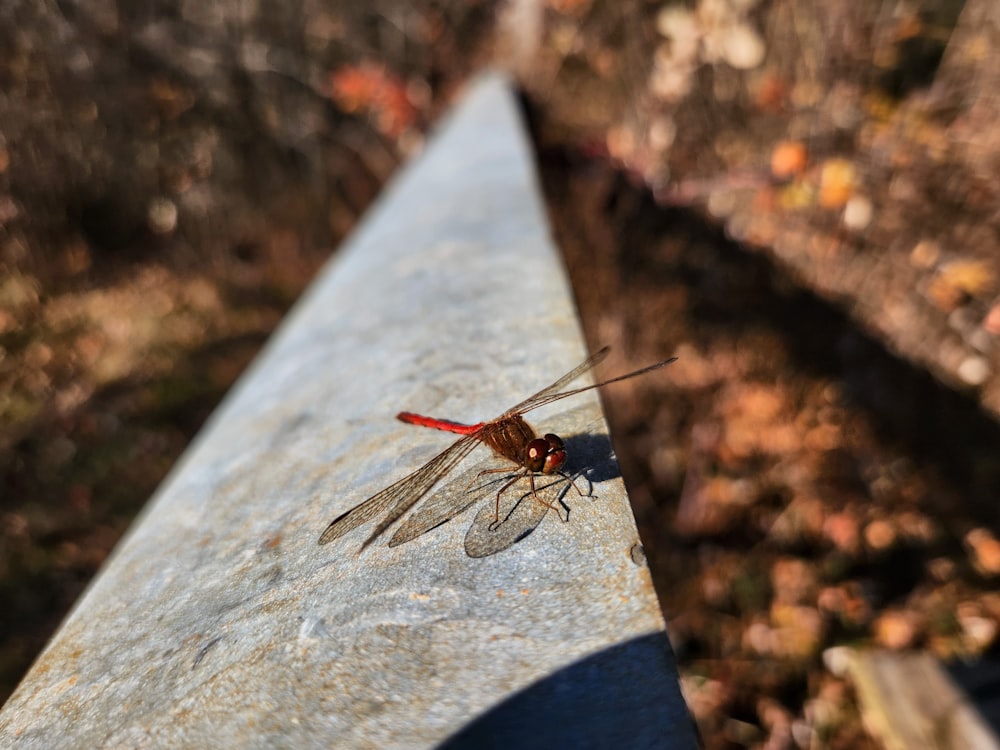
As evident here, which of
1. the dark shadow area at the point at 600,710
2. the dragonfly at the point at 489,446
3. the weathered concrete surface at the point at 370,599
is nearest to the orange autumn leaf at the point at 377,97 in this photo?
the weathered concrete surface at the point at 370,599

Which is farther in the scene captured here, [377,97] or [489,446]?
[377,97]

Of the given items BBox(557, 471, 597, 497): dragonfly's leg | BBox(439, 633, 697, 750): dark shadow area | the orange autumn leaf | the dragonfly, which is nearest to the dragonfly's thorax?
the dragonfly

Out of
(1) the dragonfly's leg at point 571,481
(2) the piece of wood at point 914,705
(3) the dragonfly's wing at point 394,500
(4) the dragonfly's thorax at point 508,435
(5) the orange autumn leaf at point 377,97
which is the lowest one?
(2) the piece of wood at point 914,705

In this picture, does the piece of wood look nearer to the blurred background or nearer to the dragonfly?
the blurred background

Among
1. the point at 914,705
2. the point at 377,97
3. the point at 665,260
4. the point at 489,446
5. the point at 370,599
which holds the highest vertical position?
the point at 370,599

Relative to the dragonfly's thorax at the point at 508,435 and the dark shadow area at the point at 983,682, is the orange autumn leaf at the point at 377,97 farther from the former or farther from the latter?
the dark shadow area at the point at 983,682

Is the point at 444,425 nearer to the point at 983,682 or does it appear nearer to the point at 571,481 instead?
the point at 571,481

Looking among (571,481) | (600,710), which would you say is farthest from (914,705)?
(600,710)
